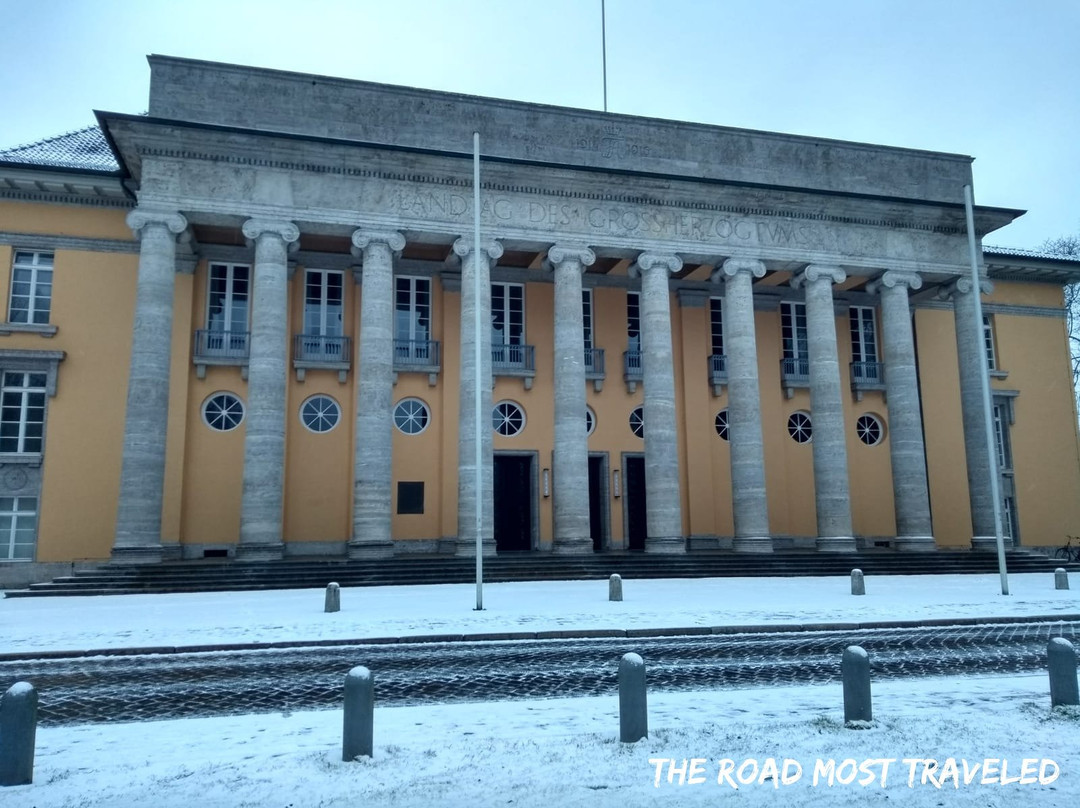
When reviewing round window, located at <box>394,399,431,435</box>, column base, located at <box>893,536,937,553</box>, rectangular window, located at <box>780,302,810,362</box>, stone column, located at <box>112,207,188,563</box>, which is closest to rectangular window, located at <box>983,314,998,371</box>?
rectangular window, located at <box>780,302,810,362</box>

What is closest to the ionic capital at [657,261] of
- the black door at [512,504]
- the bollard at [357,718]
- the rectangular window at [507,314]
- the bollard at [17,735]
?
the rectangular window at [507,314]

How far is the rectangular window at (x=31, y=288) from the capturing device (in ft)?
80.5

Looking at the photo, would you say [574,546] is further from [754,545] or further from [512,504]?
[754,545]

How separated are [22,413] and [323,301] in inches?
361

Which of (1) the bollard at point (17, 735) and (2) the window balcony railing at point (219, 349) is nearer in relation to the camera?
(1) the bollard at point (17, 735)

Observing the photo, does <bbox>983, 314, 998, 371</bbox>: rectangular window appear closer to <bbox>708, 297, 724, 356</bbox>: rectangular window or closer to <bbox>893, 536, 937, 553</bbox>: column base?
<bbox>893, 536, 937, 553</bbox>: column base

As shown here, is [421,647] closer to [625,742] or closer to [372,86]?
[625,742]

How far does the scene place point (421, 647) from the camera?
11734 millimetres

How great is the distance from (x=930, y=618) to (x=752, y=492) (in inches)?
464

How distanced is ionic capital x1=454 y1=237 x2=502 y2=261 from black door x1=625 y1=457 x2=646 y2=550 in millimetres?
9243

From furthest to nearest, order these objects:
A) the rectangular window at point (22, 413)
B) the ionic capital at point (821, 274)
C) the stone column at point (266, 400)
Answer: the ionic capital at point (821, 274)
the rectangular window at point (22, 413)
the stone column at point (266, 400)

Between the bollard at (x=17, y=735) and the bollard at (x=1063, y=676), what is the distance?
25.9 ft

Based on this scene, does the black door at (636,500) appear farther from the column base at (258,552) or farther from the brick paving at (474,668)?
the brick paving at (474,668)

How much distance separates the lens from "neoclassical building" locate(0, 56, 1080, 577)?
2314 cm
